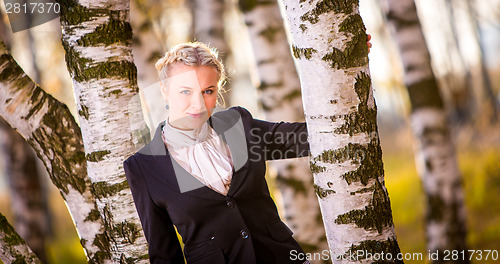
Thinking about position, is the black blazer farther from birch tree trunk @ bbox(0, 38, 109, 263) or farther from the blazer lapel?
birch tree trunk @ bbox(0, 38, 109, 263)

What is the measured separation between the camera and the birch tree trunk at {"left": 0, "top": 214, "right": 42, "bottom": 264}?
229 centimetres

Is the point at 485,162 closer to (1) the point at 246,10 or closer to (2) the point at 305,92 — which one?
(1) the point at 246,10

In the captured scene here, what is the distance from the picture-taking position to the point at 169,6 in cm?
645

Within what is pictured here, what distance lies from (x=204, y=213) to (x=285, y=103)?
6.05 feet

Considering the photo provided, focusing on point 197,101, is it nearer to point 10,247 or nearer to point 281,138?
point 281,138

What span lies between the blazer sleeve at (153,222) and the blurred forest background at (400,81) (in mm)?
940

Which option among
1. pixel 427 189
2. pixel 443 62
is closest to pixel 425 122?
pixel 427 189

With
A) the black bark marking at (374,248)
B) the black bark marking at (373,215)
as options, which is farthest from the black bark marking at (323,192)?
the black bark marking at (374,248)

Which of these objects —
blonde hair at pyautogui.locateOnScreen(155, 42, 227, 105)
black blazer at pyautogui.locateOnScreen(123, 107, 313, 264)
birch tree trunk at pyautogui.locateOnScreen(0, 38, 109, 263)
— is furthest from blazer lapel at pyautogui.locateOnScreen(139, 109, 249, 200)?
birch tree trunk at pyautogui.locateOnScreen(0, 38, 109, 263)

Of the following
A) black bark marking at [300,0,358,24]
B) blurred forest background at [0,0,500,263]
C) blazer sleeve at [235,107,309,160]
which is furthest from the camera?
blurred forest background at [0,0,500,263]

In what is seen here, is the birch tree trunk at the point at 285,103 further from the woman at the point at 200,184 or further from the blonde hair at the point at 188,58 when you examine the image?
the blonde hair at the point at 188,58

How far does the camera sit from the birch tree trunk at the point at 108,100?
2.14 m

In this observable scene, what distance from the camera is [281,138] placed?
2281 mm

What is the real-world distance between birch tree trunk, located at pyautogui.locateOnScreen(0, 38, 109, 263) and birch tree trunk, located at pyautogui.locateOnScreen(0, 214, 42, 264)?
12.0 inches
